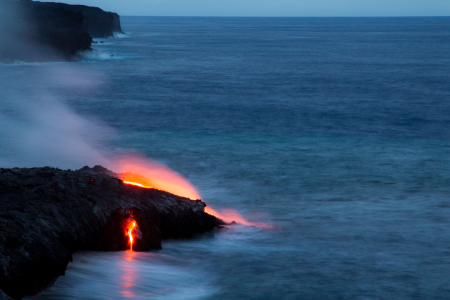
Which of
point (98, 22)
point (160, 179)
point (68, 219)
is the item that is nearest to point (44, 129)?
point (160, 179)

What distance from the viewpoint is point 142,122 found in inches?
996

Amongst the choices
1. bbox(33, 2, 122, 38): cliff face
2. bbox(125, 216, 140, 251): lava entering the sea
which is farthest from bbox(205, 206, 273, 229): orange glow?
bbox(33, 2, 122, 38): cliff face

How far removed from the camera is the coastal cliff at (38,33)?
55875 millimetres

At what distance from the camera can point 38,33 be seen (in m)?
57.9

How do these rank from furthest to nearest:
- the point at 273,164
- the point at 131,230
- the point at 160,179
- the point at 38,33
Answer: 1. the point at 38,33
2. the point at 273,164
3. the point at 160,179
4. the point at 131,230

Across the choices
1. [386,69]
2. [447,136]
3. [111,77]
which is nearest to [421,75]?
[386,69]

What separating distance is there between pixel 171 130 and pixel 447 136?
42.0 ft

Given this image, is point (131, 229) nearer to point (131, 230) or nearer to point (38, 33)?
point (131, 230)

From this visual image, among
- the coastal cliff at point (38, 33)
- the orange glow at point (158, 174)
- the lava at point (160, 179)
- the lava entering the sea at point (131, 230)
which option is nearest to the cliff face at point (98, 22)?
the coastal cliff at point (38, 33)

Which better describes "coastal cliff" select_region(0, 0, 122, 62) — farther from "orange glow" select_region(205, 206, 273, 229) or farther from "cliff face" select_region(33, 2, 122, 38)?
"orange glow" select_region(205, 206, 273, 229)

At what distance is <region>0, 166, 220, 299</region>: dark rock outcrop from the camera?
666 centimetres

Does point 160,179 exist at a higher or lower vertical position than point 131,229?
higher

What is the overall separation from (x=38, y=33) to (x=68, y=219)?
182ft

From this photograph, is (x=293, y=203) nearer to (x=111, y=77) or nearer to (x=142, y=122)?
(x=142, y=122)
